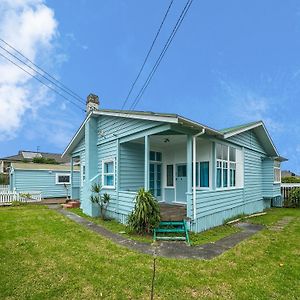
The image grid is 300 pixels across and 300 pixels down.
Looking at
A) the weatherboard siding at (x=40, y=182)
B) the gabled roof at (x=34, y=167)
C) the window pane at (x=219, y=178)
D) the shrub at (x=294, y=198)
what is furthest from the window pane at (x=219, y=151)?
the gabled roof at (x=34, y=167)

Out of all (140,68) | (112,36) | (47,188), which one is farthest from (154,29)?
(47,188)

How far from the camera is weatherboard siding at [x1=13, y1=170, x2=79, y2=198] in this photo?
2055cm

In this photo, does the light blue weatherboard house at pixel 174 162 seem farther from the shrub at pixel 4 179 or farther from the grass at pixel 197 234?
the shrub at pixel 4 179

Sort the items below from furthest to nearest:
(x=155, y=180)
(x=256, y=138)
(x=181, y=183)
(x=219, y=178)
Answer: (x=256, y=138) → (x=155, y=180) → (x=181, y=183) → (x=219, y=178)

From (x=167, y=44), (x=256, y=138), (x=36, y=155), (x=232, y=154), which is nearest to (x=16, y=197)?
(x=232, y=154)

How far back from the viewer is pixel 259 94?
20.0 m

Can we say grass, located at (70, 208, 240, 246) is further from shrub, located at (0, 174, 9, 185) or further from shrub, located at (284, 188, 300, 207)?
shrub, located at (0, 174, 9, 185)

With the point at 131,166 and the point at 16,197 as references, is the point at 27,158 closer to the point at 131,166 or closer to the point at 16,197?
the point at 16,197

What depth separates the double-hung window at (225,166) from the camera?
998 cm

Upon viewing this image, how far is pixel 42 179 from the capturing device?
70.5ft

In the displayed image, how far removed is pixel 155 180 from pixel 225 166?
10.6 ft

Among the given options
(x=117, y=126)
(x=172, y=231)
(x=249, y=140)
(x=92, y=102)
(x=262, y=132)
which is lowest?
(x=172, y=231)

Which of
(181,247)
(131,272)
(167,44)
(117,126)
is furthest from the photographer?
(117,126)

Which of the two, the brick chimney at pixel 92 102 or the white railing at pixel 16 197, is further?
the white railing at pixel 16 197
